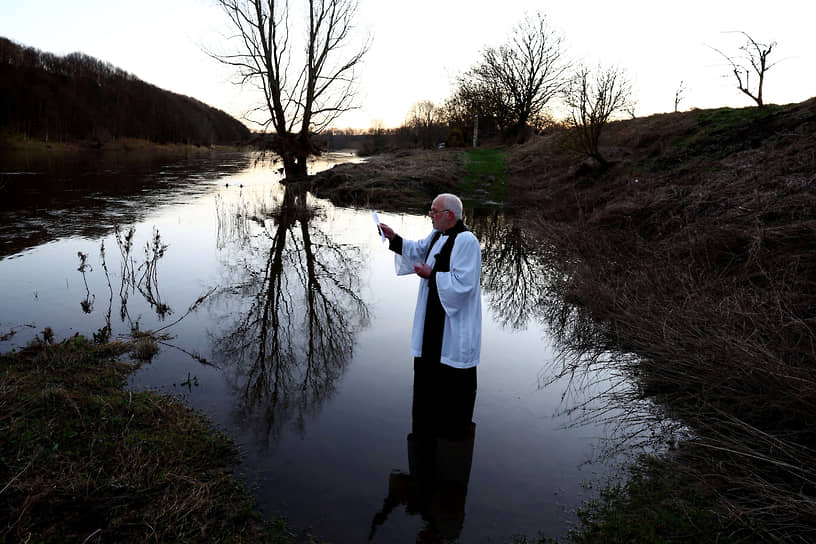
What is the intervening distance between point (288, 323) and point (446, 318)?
119 inches

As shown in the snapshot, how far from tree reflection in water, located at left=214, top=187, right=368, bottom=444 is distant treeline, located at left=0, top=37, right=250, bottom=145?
4992 cm

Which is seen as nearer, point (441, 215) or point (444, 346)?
point (441, 215)

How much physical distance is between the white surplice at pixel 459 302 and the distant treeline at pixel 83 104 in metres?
56.5

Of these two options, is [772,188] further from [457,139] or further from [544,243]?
[457,139]

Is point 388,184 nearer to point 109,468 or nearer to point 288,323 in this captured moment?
point 288,323

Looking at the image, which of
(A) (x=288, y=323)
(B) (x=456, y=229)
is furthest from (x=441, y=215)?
(A) (x=288, y=323)

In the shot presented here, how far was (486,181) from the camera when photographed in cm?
2289

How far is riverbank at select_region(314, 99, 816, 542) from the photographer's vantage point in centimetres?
309

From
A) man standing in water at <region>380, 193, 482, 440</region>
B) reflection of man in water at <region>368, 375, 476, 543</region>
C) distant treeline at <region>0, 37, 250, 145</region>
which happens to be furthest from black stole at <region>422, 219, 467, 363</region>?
distant treeline at <region>0, 37, 250, 145</region>

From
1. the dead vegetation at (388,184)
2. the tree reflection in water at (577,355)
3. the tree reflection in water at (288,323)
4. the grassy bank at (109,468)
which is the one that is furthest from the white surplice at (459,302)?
the dead vegetation at (388,184)

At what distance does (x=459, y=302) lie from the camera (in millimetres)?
4238

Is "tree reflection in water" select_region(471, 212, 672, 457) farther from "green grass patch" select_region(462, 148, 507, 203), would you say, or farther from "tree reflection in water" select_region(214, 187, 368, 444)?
"green grass patch" select_region(462, 148, 507, 203)

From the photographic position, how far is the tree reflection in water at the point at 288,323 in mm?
4715

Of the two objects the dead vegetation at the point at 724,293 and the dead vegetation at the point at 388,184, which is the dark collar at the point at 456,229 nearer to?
the dead vegetation at the point at 724,293
